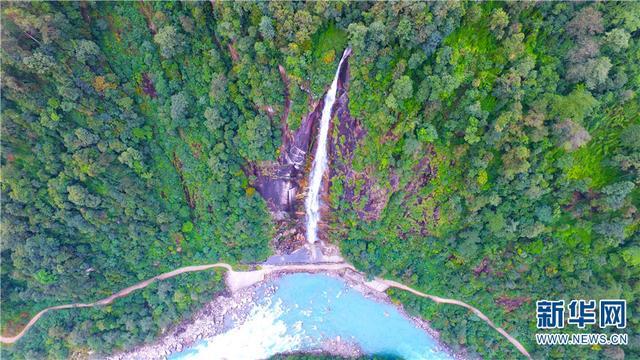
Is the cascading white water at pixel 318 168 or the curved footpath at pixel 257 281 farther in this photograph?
the curved footpath at pixel 257 281

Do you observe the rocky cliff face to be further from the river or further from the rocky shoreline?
the river


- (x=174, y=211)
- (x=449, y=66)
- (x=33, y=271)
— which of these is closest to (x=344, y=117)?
(x=449, y=66)

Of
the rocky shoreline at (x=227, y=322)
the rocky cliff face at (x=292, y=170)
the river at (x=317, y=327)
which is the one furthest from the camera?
the river at (x=317, y=327)

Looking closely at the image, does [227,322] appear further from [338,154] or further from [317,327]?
[338,154]

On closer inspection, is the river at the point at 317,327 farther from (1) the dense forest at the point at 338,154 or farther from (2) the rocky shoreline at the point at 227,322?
(1) the dense forest at the point at 338,154

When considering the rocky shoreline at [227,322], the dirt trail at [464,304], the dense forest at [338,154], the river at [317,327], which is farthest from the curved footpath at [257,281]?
the river at [317,327]

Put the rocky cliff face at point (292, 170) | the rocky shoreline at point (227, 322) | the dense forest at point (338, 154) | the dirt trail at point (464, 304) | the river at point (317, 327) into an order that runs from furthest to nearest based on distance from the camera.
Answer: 1. the river at point (317, 327)
2. the rocky shoreline at point (227, 322)
3. the dirt trail at point (464, 304)
4. the rocky cliff face at point (292, 170)
5. the dense forest at point (338, 154)
